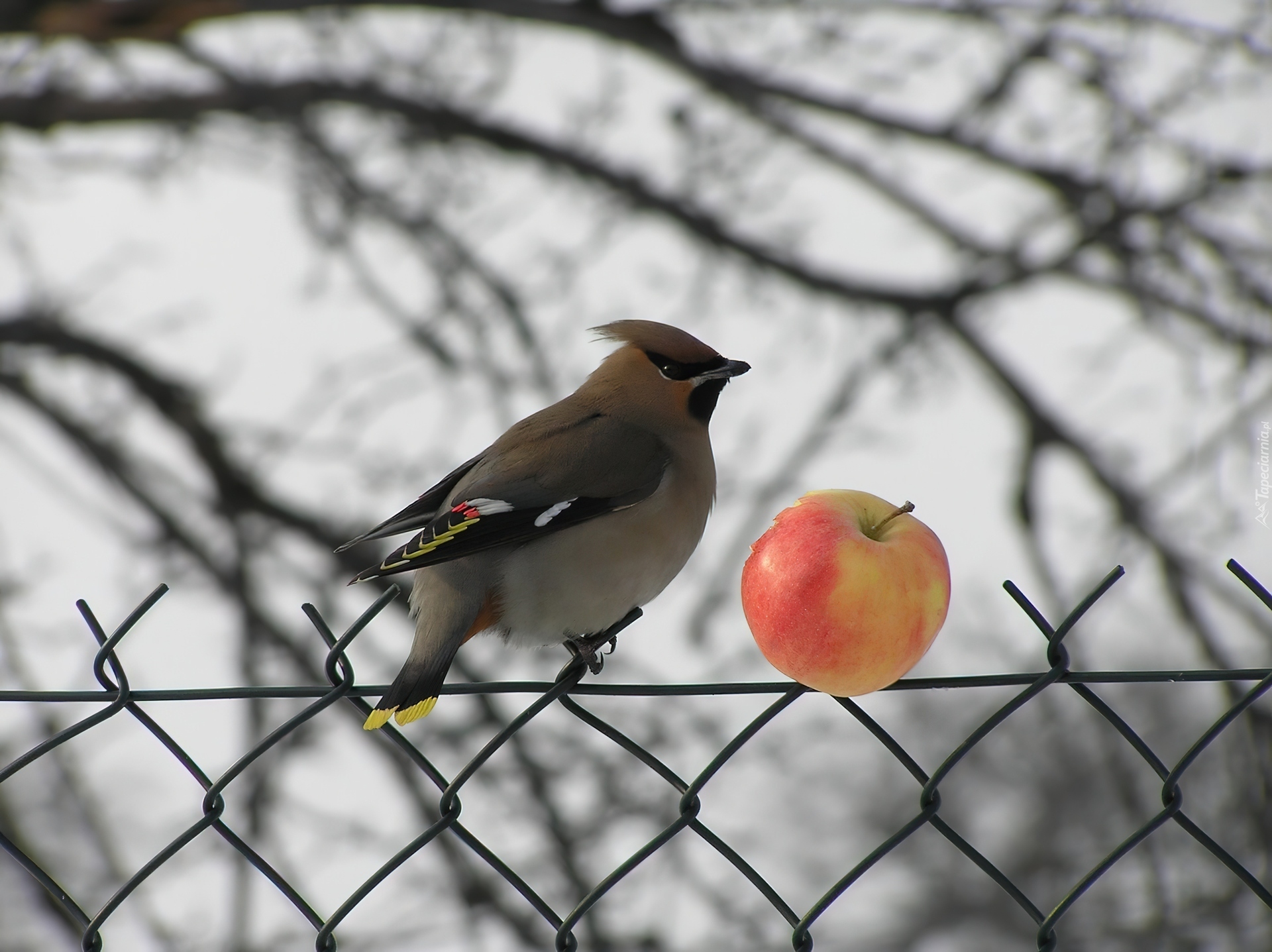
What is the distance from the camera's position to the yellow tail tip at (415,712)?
1.85 metres

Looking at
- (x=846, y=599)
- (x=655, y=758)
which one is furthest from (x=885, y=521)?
(x=655, y=758)

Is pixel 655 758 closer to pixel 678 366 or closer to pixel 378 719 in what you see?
pixel 378 719

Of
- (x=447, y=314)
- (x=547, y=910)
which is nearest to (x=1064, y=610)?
(x=447, y=314)

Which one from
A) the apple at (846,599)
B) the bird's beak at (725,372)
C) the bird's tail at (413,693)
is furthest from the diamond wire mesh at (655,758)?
the bird's beak at (725,372)

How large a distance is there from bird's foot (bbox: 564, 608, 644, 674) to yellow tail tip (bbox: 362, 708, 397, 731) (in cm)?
32

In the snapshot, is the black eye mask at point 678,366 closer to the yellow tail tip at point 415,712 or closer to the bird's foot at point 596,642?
the bird's foot at point 596,642

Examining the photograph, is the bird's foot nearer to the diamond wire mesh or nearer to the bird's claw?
the bird's claw

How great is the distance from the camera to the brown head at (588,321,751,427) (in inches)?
98.2

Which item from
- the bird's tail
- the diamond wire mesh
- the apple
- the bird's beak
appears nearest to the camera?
the diamond wire mesh

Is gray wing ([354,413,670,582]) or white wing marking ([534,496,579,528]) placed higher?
gray wing ([354,413,670,582])

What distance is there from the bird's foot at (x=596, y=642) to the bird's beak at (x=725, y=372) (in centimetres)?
51

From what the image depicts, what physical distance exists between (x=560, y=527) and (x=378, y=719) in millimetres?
515

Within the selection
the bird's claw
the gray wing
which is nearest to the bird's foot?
the bird's claw

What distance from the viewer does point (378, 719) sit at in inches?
70.7
